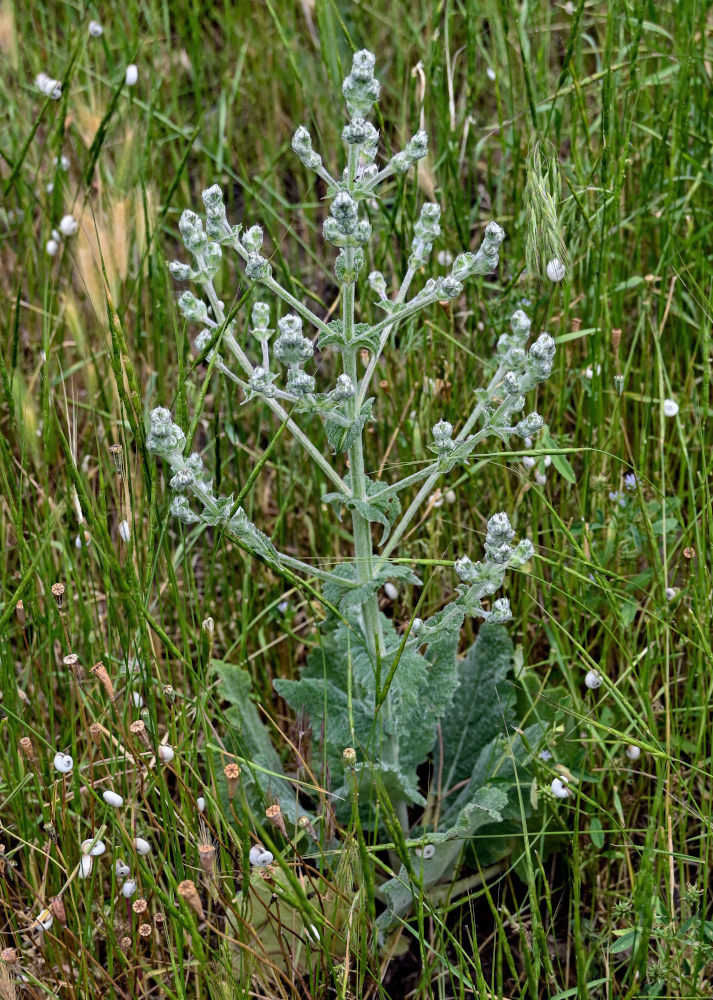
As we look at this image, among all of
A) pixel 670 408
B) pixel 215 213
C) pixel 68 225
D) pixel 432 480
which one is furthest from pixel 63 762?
pixel 68 225

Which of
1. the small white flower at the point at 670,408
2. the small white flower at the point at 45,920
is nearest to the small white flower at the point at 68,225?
the small white flower at the point at 670,408

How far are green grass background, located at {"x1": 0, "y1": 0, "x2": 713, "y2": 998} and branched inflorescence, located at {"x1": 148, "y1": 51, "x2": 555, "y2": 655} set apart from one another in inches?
4.4

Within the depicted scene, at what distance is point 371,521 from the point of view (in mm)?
1780

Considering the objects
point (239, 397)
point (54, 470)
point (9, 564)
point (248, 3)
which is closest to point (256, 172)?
point (248, 3)

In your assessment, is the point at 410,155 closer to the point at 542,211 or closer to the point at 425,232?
the point at 425,232

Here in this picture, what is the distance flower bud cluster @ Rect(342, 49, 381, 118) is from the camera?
144 cm

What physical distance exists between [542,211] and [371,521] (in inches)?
23.6

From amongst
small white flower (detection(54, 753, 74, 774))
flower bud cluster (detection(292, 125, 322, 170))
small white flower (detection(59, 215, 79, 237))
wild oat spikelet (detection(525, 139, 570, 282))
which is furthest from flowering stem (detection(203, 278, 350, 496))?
small white flower (detection(59, 215, 79, 237))

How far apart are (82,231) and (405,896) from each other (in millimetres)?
1386

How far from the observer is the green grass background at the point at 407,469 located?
5.56 ft

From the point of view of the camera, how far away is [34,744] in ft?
6.61

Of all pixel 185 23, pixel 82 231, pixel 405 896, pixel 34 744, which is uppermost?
pixel 185 23

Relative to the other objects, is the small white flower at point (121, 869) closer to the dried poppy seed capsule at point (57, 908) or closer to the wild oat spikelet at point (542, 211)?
the dried poppy seed capsule at point (57, 908)

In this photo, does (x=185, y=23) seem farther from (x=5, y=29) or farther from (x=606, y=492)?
(x=606, y=492)
